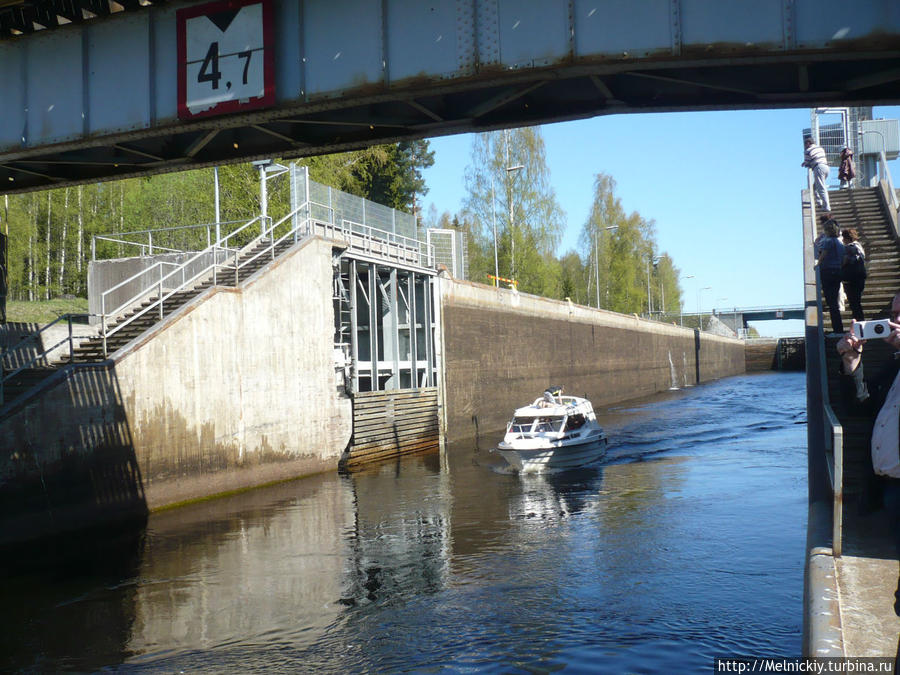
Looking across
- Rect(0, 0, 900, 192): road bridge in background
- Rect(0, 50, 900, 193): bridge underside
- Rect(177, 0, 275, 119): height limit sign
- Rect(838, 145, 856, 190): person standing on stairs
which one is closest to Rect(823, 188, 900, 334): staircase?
Rect(838, 145, 856, 190): person standing on stairs

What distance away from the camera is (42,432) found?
14969 mm

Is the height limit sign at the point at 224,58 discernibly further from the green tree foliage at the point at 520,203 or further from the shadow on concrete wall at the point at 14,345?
the green tree foliage at the point at 520,203

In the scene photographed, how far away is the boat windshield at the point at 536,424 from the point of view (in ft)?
80.1

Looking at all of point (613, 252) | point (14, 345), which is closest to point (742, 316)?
point (613, 252)

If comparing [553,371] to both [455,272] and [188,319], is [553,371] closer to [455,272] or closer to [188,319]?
[455,272]

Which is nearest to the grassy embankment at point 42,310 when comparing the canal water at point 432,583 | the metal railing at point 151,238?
the metal railing at point 151,238

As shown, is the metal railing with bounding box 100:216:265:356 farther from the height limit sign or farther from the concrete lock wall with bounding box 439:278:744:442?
the concrete lock wall with bounding box 439:278:744:442

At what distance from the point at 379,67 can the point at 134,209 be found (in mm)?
41809

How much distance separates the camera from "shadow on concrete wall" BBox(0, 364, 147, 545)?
47.2ft

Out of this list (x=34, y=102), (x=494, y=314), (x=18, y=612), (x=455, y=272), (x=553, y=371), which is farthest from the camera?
(x=553, y=371)

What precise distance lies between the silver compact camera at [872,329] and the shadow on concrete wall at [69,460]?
1353cm

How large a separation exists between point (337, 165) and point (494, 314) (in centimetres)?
1528

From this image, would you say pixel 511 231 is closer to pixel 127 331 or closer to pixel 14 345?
pixel 127 331

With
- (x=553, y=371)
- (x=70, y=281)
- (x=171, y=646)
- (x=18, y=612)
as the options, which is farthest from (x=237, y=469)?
(x=70, y=281)
